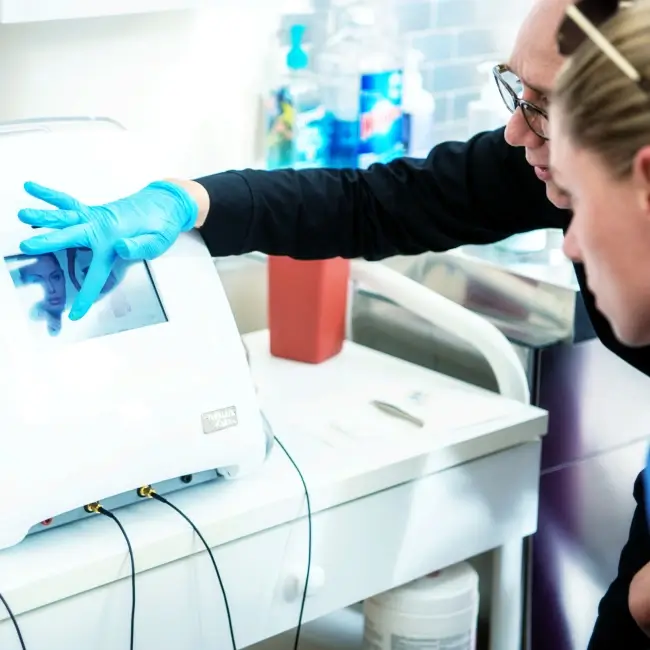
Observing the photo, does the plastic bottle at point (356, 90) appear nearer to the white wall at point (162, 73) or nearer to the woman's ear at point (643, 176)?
the white wall at point (162, 73)

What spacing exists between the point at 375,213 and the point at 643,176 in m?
0.73

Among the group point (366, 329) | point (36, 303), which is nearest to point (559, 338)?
point (366, 329)

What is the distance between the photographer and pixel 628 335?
87 centimetres

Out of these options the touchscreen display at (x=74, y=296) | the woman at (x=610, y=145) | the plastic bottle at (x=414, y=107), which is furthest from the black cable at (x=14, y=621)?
the plastic bottle at (x=414, y=107)

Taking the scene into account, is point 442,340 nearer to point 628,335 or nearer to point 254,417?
point 254,417

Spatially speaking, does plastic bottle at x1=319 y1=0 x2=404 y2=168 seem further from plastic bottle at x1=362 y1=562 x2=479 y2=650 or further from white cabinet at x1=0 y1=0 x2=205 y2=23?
plastic bottle at x1=362 y1=562 x2=479 y2=650

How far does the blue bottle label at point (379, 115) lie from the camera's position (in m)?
1.86

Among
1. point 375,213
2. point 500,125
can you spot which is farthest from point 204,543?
point 500,125

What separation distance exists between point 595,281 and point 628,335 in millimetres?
51

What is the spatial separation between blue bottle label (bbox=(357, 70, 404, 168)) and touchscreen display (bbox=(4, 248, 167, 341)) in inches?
30.4

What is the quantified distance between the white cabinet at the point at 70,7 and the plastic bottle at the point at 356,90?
18.0 inches

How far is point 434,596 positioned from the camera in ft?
4.74

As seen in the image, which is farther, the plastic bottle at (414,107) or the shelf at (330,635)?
the plastic bottle at (414,107)

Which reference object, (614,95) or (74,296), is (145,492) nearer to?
(74,296)
